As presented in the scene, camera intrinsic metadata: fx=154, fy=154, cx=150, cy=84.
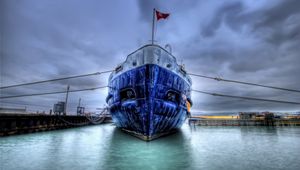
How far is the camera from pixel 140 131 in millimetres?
10875

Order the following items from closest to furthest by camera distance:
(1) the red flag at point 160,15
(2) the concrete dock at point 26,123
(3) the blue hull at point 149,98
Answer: (3) the blue hull at point 149,98 < (1) the red flag at point 160,15 < (2) the concrete dock at point 26,123

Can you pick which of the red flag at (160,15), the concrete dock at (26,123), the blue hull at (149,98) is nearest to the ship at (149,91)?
the blue hull at (149,98)

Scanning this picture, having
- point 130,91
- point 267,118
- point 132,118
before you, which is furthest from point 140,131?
point 267,118

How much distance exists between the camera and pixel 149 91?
1007cm

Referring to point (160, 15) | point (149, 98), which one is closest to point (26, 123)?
point (149, 98)

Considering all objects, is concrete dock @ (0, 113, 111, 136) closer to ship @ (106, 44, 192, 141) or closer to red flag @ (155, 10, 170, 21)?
ship @ (106, 44, 192, 141)

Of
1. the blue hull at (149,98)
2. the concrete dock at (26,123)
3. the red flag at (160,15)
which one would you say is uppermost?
the red flag at (160,15)

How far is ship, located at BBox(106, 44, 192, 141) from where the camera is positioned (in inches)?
402

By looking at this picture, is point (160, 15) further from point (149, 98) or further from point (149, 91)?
point (149, 98)

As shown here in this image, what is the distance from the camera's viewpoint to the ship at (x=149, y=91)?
10203 millimetres

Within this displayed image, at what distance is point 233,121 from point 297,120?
49.3 ft

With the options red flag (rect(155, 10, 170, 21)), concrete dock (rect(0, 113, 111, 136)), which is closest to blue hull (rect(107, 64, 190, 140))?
red flag (rect(155, 10, 170, 21))

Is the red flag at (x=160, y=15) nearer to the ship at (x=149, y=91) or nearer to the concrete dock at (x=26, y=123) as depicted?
the ship at (x=149, y=91)

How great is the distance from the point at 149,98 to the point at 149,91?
46 cm
